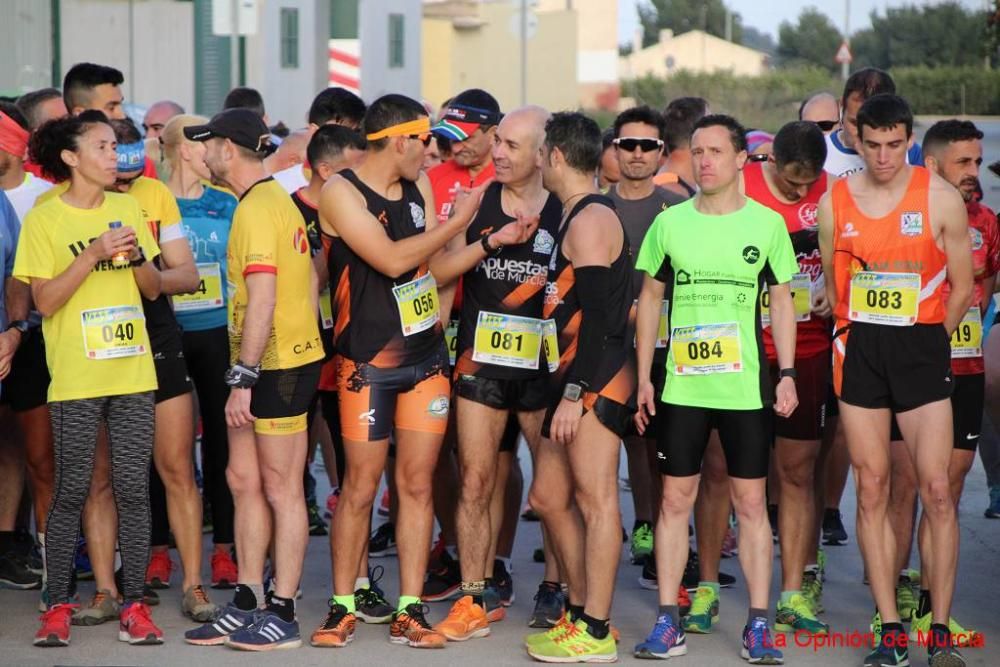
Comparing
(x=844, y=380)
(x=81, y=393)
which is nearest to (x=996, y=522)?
(x=844, y=380)

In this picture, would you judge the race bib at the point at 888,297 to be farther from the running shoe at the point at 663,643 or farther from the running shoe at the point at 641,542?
the running shoe at the point at 641,542

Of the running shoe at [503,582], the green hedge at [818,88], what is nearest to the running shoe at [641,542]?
the running shoe at [503,582]

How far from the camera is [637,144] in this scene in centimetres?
718

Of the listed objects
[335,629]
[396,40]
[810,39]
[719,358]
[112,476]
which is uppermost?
[810,39]

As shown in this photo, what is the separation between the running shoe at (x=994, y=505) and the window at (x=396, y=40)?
127 ft

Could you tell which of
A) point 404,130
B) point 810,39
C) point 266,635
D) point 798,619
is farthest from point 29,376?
point 810,39

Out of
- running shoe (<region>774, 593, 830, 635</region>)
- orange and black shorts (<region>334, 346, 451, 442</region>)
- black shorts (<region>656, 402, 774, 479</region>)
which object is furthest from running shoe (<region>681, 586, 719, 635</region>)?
orange and black shorts (<region>334, 346, 451, 442</region>)

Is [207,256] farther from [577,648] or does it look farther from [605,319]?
[577,648]

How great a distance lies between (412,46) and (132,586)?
137 feet

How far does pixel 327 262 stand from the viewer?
6.35m

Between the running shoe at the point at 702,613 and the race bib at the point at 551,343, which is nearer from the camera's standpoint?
the race bib at the point at 551,343

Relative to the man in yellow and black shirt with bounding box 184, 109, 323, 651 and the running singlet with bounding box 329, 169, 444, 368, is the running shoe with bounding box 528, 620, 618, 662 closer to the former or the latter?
the man in yellow and black shirt with bounding box 184, 109, 323, 651

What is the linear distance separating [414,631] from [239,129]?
2131 mm

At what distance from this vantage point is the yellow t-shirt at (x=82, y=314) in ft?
20.0
